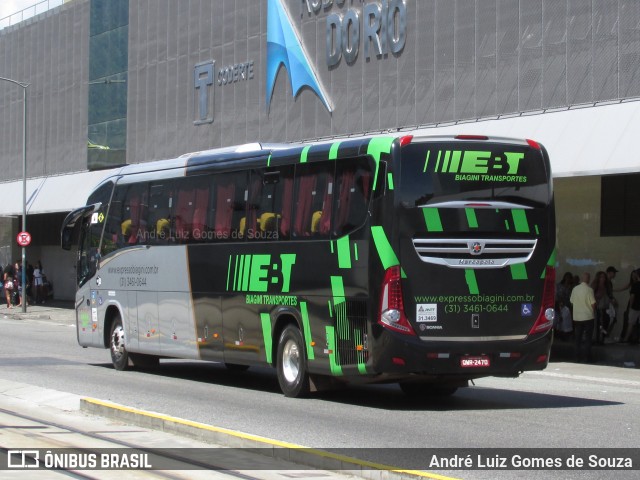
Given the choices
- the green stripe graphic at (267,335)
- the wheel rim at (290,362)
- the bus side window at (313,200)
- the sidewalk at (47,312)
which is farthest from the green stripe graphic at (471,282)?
the sidewalk at (47,312)

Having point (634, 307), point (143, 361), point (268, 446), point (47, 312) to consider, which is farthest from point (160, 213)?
point (47, 312)

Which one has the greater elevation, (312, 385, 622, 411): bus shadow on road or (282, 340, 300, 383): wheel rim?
(282, 340, 300, 383): wheel rim

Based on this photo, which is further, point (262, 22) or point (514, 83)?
point (262, 22)

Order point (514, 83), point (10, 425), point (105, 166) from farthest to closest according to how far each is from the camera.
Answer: point (105, 166)
point (514, 83)
point (10, 425)

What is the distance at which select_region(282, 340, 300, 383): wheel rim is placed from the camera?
15289mm

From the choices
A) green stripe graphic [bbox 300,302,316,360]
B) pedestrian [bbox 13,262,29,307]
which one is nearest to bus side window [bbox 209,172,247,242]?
green stripe graphic [bbox 300,302,316,360]

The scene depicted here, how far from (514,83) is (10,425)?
58.4ft

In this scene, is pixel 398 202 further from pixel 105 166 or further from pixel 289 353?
pixel 105 166

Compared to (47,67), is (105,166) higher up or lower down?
lower down

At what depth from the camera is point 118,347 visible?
20.2 m

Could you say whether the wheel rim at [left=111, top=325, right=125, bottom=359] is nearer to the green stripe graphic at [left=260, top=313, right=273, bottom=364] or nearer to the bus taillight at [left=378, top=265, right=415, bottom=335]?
the green stripe graphic at [left=260, top=313, right=273, bottom=364]

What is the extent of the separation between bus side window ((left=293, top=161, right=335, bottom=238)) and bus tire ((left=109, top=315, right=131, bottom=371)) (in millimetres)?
6108

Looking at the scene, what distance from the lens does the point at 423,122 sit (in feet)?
98.7

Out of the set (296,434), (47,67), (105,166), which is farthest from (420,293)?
(47,67)
